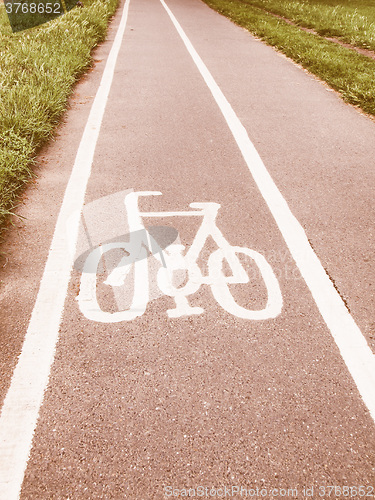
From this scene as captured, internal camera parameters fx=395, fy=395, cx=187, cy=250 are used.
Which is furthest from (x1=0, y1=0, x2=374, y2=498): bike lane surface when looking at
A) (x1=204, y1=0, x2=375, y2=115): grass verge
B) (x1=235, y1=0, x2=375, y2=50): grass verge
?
(x1=235, y1=0, x2=375, y2=50): grass verge

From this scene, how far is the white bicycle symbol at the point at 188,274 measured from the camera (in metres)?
2.66

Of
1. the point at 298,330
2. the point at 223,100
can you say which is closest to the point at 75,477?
the point at 298,330

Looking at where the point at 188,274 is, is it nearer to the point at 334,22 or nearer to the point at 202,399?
the point at 202,399

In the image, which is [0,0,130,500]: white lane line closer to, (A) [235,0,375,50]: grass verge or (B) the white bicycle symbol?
(B) the white bicycle symbol

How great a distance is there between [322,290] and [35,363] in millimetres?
1978

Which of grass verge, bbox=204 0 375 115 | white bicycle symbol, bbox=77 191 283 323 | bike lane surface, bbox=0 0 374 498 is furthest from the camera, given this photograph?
grass verge, bbox=204 0 375 115

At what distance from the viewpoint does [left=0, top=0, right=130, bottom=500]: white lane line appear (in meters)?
1.86

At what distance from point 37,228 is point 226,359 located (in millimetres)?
2108

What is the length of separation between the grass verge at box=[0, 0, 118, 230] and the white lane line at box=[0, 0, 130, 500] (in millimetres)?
639

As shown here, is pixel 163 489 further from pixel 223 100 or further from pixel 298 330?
pixel 223 100

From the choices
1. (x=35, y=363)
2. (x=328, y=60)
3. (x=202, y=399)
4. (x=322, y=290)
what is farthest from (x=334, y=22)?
(x=35, y=363)

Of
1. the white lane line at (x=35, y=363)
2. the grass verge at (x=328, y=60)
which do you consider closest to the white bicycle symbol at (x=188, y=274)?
the white lane line at (x=35, y=363)

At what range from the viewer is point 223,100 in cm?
683

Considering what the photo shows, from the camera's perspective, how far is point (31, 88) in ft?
19.5
